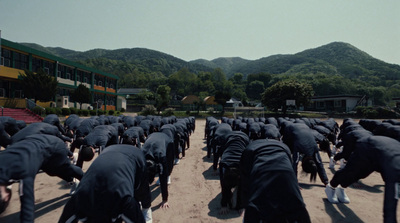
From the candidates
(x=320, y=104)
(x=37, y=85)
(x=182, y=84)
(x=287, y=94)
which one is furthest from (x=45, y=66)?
(x=182, y=84)

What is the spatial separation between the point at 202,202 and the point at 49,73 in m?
33.4

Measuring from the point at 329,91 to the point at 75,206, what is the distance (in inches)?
4305

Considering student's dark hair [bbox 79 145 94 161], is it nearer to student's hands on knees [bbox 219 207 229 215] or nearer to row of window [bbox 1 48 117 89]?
student's hands on knees [bbox 219 207 229 215]

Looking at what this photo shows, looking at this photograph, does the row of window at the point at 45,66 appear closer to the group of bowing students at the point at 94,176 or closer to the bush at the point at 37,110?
the bush at the point at 37,110

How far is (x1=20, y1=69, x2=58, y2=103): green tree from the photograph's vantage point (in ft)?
77.9

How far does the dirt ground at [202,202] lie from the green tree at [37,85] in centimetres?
2182

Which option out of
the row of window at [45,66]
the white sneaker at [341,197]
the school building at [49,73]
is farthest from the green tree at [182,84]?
the white sneaker at [341,197]

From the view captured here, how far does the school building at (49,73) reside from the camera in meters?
23.9

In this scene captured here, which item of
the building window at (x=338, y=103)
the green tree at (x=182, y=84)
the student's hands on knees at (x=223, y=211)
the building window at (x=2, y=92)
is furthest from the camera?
the green tree at (x=182, y=84)

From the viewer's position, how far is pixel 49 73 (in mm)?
30188

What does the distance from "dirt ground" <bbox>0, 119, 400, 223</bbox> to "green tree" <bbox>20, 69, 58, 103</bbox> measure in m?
21.8

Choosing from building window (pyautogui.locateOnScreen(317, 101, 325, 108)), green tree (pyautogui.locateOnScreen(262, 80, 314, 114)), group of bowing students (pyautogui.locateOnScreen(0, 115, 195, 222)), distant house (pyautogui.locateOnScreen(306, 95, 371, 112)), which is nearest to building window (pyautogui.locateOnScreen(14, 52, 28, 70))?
group of bowing students (pyautogui.locateOnScreen(0, 115, 195, 222))

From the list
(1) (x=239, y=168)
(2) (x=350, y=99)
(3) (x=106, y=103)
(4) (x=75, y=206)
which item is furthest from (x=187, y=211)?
(2) (x=350, y=99)

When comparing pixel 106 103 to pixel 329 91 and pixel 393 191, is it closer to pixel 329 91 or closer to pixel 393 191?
pixel 393 191
